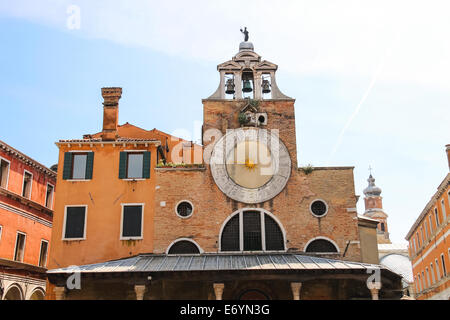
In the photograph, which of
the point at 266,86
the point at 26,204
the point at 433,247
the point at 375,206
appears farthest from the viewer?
the point at 375,206

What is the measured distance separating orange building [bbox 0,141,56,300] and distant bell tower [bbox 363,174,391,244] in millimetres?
52310

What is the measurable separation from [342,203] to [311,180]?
165 cm

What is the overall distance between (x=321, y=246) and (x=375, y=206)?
55.5 m

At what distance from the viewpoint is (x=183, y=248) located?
21.0 m

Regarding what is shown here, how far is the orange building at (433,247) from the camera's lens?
2920cm

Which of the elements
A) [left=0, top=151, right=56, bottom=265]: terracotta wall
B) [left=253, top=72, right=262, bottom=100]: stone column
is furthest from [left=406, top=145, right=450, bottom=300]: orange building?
[left=0, top=151, right=56, bottom=265]: terracotta wall

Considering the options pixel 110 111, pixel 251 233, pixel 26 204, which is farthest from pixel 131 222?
pixel 26 204

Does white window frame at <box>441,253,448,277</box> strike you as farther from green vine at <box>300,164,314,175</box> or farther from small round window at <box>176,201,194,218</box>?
small round window at <box>176,201,194,218</box>

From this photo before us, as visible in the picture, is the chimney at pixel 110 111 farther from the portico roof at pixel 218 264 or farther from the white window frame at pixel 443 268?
the white window frame at pixel 443 268

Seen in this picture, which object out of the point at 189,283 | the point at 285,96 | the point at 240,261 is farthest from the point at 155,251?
the point at 285,96

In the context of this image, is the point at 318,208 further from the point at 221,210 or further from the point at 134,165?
the point at 134,165

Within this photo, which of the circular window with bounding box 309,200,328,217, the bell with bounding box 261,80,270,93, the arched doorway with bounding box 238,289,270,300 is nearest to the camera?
the arched doorway with bounding box 238,289,270,300

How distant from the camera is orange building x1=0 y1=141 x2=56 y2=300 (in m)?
24.6
